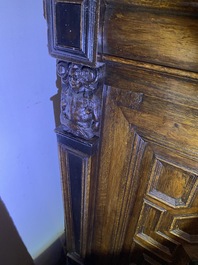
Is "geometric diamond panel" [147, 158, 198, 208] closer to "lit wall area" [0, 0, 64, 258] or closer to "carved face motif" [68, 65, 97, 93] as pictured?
"carved face motif" [68, 65, 97, 93]

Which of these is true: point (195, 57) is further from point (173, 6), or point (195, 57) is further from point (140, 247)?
point (140, 247)

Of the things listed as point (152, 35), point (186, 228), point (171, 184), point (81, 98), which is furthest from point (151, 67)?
point (186, 228)

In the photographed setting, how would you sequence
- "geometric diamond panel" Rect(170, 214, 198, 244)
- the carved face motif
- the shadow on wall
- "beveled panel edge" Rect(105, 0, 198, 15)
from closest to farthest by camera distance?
"beveled panel edge" Rect(105, 0, 198, 15), the carved face motif, "geometric diamond panel" Rect(170, 214, 198, 244), the shadow on wall

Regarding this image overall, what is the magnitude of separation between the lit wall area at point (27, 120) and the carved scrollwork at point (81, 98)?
0.53ft

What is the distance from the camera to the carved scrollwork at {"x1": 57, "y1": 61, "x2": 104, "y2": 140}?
474 mm

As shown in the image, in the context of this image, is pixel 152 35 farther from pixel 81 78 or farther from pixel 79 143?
pixel 79 143

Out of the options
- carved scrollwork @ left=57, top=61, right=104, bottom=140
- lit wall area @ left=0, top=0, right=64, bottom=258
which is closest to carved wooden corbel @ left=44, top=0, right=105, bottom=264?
carved scrollwork @ left=57, top=61, right=104, bottom=140

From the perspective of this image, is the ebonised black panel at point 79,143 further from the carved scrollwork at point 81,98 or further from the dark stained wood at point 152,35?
the dark stained wood at point 152,35

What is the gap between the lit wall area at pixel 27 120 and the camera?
1.88 feet

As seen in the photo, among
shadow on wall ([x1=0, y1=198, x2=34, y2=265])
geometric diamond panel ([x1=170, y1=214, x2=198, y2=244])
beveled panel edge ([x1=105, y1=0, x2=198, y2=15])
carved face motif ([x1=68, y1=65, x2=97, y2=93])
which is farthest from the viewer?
shadow on wall ([x1=0, y1=198, x2=34, y2=265])

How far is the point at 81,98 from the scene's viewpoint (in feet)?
1.67

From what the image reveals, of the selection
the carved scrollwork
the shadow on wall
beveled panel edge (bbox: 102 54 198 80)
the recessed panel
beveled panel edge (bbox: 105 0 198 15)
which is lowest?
the shadow on wall

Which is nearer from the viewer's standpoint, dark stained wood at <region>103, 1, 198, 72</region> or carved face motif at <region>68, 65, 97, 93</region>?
dark stained wood at <region>103, 1, 198, 72</region>

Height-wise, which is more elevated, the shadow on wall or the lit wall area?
the lit wall area
